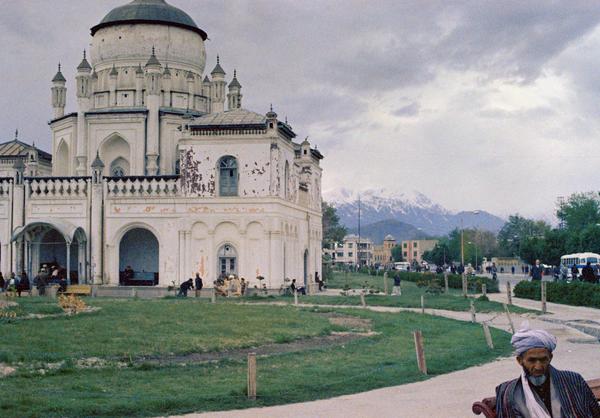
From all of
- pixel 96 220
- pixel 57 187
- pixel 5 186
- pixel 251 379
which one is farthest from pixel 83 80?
pixel 251 379

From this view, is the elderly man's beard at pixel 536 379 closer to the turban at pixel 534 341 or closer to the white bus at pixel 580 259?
the turban at pixel 534 341

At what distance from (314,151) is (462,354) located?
43193mm

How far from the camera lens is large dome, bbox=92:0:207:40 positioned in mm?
51906

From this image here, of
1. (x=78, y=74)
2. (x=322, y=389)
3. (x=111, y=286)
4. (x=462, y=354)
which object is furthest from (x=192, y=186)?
(x=322, y=389)

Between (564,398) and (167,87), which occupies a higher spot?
(167,87)

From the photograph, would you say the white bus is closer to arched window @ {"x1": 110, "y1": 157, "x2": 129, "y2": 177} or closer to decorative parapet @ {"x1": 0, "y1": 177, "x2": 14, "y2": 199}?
arched window @ {"x1": 110, "y1": 157, "x2": 129, "y2": 177}

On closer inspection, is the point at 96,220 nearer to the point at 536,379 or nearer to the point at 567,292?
the point at 567,292

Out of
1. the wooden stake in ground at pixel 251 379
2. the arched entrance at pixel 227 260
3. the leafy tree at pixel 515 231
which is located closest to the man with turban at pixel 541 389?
the wooden stake in ground at pixel 251 379

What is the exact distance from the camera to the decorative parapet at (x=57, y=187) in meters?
47.9

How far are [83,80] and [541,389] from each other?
48364 millimetres

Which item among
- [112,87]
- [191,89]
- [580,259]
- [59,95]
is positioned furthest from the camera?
[580,259]

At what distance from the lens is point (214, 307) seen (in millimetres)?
31938

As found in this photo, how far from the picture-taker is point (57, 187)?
48094mm

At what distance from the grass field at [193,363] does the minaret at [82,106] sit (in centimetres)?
2348
